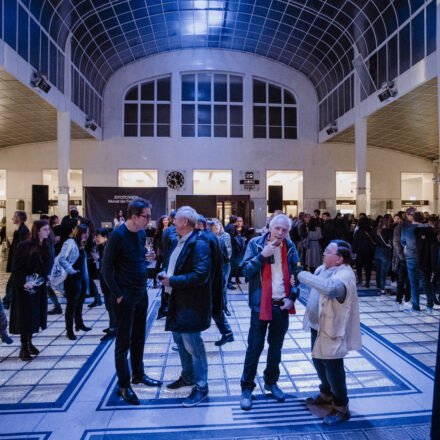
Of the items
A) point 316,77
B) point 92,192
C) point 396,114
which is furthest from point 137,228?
point 316,77

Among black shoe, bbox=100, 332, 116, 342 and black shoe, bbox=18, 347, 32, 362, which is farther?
black shoe, bbox=100, 332, 116, 342

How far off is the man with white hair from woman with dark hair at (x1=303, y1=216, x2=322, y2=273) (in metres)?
6.59

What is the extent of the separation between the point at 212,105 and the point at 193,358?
16.9 meters

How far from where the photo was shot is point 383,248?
7375mm

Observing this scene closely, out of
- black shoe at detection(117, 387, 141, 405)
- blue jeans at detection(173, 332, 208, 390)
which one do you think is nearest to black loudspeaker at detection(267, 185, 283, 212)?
blue jeans at detection(173, 332, 208, 390)

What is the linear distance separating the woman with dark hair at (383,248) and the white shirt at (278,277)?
4.94m

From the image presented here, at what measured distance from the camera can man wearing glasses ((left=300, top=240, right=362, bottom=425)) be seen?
2.71 m

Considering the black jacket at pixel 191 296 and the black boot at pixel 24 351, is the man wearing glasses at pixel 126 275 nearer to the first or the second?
the black jacket at pixel 191 296

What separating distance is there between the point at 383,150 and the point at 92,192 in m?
16.4

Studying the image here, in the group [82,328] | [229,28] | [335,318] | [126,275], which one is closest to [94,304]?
[82,328]

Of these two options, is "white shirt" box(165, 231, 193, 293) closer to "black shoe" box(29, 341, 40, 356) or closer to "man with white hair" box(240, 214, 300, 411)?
"man with white hair" box(240, 214, 300, 411)

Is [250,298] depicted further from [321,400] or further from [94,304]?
[94,304]

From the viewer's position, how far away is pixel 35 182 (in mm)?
18281

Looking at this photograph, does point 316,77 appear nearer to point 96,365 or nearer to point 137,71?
point 137,71
